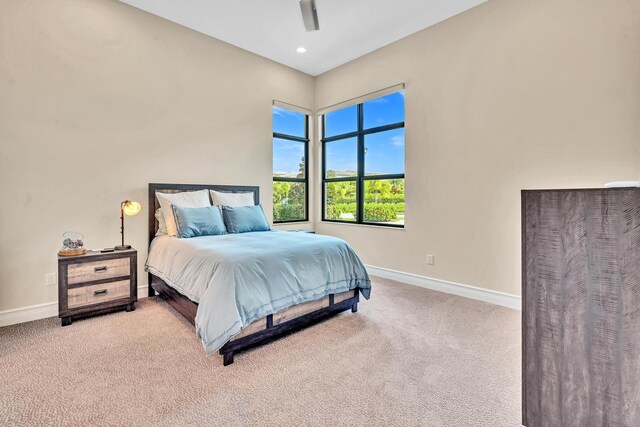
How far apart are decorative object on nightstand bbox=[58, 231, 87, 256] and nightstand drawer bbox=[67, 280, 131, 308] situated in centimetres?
32

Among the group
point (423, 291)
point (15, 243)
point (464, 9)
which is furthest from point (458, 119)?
point (15, 243)

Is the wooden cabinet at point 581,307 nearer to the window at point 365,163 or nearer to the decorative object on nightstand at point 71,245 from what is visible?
the window at point 365,163

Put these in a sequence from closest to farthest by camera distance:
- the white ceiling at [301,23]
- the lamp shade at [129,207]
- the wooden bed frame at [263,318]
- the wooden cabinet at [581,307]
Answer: the wooden cabinet at [581,307], the wooden bed frame at [263,318], the lamp shade at [129,207], the white ceiling at [301,23]

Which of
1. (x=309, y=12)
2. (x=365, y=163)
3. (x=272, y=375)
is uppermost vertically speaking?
(x=309, y=12)

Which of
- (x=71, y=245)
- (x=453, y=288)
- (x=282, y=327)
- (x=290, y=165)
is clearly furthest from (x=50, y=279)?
(x=453, y=288)

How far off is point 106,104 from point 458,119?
3.79 m

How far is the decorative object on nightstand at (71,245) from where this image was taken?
9.01 ft

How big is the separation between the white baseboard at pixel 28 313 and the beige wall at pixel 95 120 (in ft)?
0.17

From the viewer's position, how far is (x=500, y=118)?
320 cm

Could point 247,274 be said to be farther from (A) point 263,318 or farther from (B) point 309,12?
(B) point 309,12

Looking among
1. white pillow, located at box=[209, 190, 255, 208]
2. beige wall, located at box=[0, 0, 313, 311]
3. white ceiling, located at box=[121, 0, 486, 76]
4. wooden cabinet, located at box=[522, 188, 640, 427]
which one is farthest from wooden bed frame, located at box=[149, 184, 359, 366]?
white ceiling, located at box=[121, 0, 486, 76]

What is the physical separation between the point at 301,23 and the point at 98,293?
3.58m

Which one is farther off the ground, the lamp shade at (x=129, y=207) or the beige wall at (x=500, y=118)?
the beige wall at (x=500, y=118)

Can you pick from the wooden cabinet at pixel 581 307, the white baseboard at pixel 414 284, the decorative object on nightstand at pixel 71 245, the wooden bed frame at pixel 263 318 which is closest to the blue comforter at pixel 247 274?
the wooden bed frame at pixel 263 318
